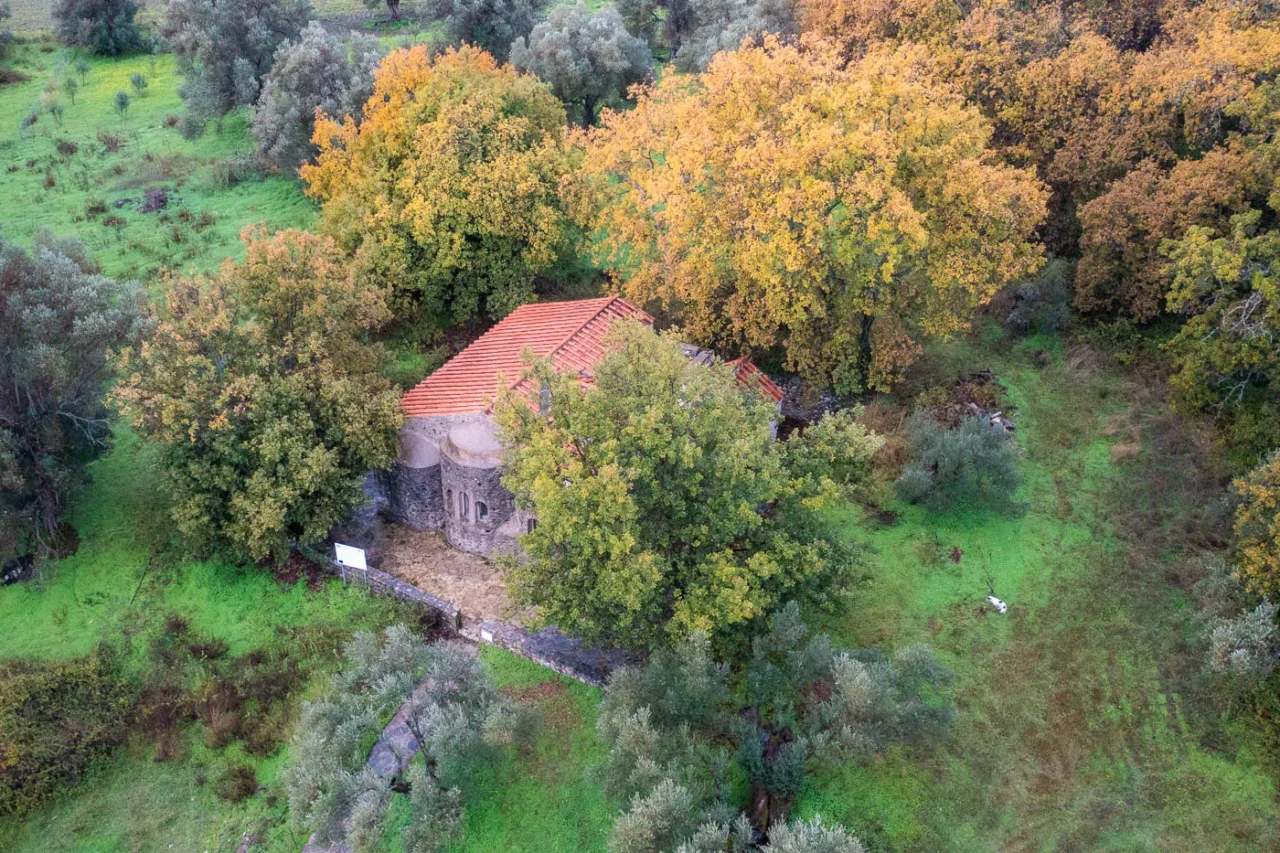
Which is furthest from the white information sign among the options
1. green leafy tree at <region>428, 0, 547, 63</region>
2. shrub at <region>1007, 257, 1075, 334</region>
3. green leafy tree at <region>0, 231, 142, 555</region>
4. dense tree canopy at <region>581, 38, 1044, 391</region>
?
green leafy tree at <region>428, 0, 547, 63</region>

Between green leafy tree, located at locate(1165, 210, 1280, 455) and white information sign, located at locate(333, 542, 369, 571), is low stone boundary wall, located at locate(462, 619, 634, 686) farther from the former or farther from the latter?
green leafy tree, located at locate(1165, 210, 1280, 455)

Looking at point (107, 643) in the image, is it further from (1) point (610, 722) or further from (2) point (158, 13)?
(2) point (158, 13)

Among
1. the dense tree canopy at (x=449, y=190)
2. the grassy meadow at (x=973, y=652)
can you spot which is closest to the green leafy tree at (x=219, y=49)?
the dense tree canopy at (x=449, y=190)

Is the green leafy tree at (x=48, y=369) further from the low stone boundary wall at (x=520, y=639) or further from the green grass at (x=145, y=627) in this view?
the low stone boundary wall at (x=520, y=639)

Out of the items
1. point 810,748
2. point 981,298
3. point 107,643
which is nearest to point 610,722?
point 810,748

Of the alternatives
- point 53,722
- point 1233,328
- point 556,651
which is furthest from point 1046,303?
point 53,722

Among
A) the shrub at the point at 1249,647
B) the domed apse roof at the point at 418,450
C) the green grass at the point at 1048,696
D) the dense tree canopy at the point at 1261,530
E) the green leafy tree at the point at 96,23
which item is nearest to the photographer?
the green grass at the point at 1048,696
